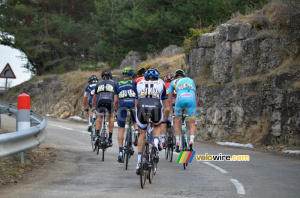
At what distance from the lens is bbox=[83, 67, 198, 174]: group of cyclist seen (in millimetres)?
11500

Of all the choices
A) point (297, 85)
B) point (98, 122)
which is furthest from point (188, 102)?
point (297, 85)

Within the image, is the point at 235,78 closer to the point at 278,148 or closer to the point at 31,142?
the point at 278,148

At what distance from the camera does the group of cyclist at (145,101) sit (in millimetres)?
11500

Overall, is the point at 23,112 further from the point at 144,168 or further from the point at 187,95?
the point at 187,95

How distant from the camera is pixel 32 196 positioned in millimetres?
9383

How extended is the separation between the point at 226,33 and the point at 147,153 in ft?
52.8

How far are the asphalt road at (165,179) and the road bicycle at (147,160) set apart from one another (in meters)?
0.19

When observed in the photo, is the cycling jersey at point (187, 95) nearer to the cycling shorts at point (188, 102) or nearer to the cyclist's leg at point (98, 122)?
the cycling shorts at point (188, 102)

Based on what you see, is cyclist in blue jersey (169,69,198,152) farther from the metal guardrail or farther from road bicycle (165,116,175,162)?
the metal guardrail

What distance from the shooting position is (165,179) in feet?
38.7

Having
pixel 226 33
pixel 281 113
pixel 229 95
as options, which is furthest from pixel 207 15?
pixel 281 113

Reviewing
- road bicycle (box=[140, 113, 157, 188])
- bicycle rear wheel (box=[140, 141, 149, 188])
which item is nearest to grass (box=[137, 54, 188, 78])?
road bicycle (box=[140, 113, 157, 188])

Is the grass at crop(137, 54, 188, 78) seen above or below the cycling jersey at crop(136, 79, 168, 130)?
above

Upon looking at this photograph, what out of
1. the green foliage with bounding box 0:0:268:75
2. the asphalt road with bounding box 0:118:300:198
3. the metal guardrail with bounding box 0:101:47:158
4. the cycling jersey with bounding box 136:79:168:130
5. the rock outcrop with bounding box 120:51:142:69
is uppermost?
the green foliage with bounding box 0:0:268:75
